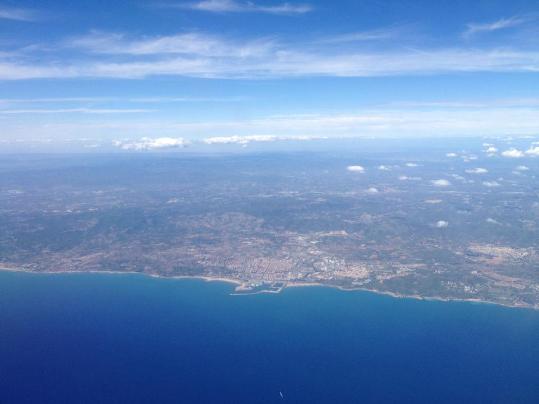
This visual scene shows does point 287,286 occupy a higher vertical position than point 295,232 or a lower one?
lower

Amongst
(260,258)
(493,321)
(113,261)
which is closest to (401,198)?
(260,258)

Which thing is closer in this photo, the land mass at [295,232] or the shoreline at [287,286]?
the shoreline at [287,286]

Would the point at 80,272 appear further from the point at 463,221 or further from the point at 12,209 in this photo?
the point at 463,221

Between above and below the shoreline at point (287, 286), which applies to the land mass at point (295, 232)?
above

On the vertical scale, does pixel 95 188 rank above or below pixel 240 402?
above

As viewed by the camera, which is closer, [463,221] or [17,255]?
[17,255]

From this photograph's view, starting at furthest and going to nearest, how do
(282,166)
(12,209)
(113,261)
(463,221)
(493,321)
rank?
(282,166) < (12,209) < (463,221) < (113,261) < (493,321)

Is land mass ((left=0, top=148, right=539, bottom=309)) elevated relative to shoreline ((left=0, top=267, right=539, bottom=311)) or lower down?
elevated

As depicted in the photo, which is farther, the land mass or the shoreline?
the land mass

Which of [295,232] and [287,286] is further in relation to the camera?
[295,232]

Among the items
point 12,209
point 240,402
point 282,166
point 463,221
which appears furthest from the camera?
point 282,166
